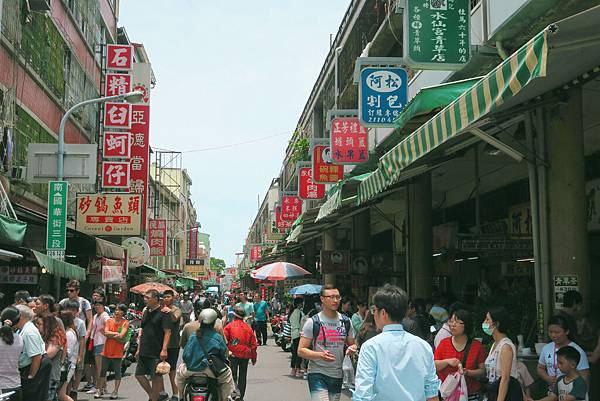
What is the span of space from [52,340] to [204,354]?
188 cm

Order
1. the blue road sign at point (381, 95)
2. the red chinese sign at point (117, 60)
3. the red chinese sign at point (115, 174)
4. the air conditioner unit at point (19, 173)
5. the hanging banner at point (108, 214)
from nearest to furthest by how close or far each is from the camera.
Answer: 1. the blue road sign at point (381, 95)
2. the air conditioner unit at point (19, 173)
3. the hanging banner at point (108, 214)
4. the red chinese sign at point (115, 174)
5. the red chinese sign at point (117, 60)

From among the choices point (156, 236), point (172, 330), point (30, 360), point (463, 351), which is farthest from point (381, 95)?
point (156, 236)

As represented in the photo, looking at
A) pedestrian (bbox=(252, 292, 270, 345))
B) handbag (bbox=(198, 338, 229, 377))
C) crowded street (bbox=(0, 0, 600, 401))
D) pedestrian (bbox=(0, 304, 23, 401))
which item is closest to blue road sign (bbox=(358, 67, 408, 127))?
crowded street (bbox=(0, 0, 600, 401))

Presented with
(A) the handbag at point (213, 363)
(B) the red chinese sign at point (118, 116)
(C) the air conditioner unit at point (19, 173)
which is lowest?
(A) the handbag at point (213, 363)

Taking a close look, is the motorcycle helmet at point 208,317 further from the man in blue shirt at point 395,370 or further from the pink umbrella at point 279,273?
the pink umbrella at point 279,273

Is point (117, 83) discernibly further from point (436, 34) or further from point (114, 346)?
point (436, 34)

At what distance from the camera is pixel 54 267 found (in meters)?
14.0

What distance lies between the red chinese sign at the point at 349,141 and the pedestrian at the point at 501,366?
39.8 ft

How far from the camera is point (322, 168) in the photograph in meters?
23.0

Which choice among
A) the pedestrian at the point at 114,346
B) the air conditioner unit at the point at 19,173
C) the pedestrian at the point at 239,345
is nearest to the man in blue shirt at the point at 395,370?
the pedestrian at the point at 239,345

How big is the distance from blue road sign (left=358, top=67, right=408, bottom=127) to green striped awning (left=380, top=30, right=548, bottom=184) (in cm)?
540

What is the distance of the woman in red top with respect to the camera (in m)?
6.56

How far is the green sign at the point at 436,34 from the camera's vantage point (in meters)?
11.1

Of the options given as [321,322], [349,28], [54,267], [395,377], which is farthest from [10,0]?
[395,377]
